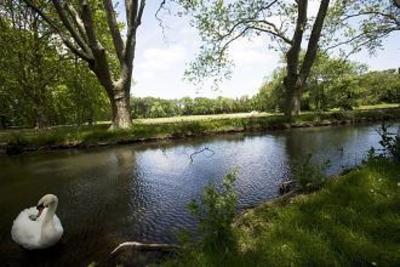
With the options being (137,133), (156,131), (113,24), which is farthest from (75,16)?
(156,131)

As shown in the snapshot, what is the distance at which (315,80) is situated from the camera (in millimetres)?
70438

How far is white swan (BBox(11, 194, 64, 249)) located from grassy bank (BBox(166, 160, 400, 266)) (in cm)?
→ 302

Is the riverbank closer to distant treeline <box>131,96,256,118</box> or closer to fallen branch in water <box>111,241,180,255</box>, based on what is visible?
fallen branch in water <box>111,241,180,255</box>

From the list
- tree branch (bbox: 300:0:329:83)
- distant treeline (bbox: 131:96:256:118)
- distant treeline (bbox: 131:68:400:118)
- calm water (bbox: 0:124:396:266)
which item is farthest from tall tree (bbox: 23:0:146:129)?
distant treeline (bbox: 131:96:256:118)

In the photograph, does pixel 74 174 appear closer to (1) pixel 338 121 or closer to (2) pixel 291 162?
(2) pixel 291 162

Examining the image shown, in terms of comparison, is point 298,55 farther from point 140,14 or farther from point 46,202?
point 46,202

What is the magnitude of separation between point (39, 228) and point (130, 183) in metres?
5.09

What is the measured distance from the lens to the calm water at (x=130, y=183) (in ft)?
22.6

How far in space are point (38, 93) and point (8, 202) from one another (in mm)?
23710

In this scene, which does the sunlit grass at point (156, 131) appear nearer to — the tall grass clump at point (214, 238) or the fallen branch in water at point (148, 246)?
the fallen branch in water at point (148, 246)

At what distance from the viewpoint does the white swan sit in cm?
629

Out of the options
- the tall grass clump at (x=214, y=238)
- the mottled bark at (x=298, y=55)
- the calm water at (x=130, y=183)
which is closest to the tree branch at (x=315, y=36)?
the mottled bark at (x=298, y=55)

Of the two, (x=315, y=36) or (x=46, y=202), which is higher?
(x=315, y=36)

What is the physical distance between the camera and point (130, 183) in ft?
37.5
